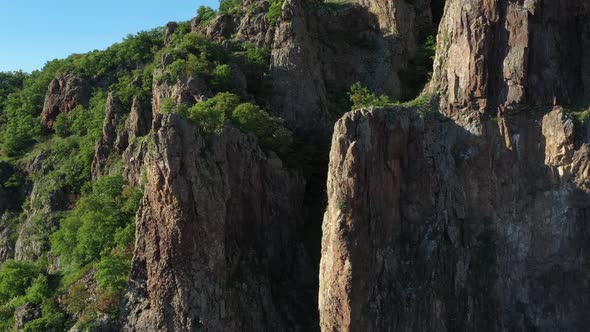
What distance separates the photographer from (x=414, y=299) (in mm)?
35531

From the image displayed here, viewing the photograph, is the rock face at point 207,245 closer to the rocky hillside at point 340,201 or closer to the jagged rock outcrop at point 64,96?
the rocky hillside at point 340,201

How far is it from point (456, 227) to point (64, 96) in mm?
45392

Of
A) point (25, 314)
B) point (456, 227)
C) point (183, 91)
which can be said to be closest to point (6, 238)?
point (25, 314)

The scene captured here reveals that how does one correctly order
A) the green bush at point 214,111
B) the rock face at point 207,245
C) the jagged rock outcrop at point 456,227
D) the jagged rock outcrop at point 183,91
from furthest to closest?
1. the jagged rock outcrop at point 183,91
2. the green bush at point 214,111
3. the rock face at point 207,245
4. the jagged rock outcrop at point 456,227

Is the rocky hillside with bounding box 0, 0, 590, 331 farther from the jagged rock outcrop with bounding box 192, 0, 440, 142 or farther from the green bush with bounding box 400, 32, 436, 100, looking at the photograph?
the green bush with bounding box 400, 32, 436, 100

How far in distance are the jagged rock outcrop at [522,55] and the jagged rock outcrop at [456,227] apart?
1349mm

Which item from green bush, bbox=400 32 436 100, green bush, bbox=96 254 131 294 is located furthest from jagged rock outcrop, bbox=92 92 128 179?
green bush, bbox=400 32 436 100

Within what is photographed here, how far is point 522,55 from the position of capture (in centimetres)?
3622

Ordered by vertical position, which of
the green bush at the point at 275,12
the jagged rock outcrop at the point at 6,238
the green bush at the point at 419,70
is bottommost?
the jagged rock outcrop at the point at 6,238

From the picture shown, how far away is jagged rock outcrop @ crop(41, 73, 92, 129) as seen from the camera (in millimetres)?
67938

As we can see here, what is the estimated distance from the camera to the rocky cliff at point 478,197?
34.8 meters

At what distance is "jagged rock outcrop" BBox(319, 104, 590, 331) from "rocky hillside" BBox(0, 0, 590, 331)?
2.9 inches

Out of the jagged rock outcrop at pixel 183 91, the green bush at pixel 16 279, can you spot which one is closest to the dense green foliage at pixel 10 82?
the green bush at pixel 16 279

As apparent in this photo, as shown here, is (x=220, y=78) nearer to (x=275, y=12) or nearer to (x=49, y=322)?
(x=275, y=12)
